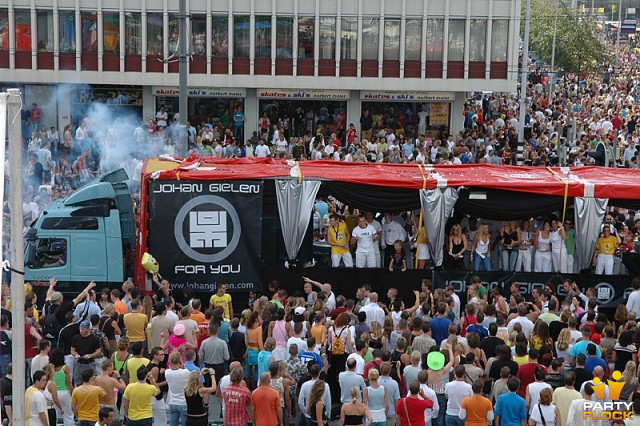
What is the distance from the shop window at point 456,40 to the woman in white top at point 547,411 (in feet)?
95.1

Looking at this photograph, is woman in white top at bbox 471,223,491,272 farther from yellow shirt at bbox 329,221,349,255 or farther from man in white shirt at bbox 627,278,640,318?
man in white shirt at bbox 627,278,640,318

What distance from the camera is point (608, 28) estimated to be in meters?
93.9

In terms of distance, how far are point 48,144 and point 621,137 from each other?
20.7 m

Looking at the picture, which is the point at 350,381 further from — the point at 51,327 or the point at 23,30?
the point at 23,30

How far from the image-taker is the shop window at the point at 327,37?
3972 cm

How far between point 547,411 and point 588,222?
24.5 ft

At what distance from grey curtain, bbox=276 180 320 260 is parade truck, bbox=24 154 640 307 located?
2 cm

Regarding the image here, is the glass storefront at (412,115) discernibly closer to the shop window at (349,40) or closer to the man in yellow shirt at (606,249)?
the shop window at (349,40)

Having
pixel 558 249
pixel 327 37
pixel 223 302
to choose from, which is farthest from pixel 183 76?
pixel 327 37

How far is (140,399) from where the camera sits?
12.4m

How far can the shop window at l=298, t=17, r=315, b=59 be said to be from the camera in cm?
3975

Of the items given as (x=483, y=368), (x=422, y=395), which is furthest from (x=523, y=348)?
(x=422, y=395)

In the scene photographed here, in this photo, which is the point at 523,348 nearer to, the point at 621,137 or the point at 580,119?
the point at 621,137

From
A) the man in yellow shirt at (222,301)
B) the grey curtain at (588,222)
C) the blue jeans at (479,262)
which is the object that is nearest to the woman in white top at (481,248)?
the blue jeans at (479,262)
